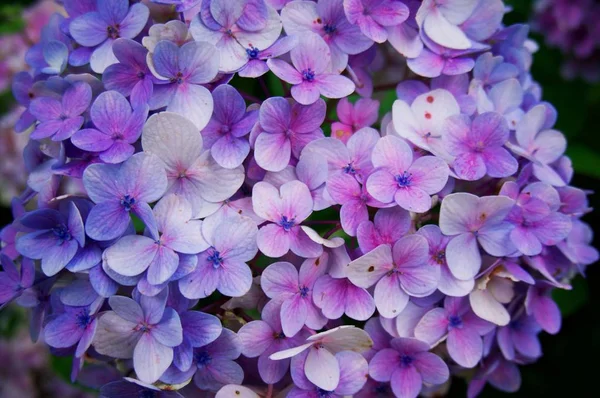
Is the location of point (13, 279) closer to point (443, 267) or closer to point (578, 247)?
point (443, 267)

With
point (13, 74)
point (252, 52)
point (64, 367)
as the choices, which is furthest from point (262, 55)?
point (13, 74)

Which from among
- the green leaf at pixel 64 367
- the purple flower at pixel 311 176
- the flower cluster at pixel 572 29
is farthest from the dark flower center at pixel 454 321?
the flower cluster at pixel 572 29

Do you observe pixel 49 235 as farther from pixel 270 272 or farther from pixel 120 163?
pixel 270 272

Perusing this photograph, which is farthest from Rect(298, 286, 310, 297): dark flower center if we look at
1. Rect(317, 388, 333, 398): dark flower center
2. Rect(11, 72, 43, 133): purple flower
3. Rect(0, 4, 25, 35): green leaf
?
Rect(0, 4, 25, 35): green leaf

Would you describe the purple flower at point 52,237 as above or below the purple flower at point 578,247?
above

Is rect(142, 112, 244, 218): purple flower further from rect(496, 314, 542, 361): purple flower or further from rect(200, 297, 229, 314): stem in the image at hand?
rect(496, 314, 542, 361): purple flower

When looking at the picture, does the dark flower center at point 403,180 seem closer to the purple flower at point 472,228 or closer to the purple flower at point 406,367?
the purple flower at point 472,228

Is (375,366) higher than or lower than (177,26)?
lower

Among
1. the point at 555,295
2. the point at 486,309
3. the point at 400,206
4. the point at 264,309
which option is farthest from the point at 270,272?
the point at 555,295
